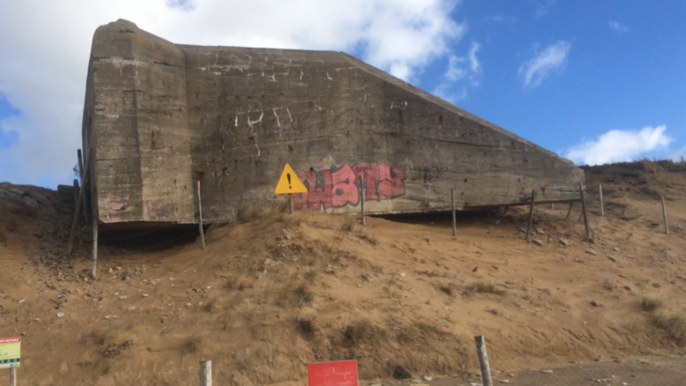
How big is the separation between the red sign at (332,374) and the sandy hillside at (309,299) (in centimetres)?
357

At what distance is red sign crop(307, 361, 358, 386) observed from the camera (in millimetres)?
5105

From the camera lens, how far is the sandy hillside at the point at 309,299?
28.7 feet

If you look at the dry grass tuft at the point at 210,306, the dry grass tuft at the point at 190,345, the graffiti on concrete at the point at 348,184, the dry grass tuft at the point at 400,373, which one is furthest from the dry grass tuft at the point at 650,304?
the dry grass tuft at the point at 190,345

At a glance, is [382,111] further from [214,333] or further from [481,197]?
[214,333]

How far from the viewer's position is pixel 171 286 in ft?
34.6

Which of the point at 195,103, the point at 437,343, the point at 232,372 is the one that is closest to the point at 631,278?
the point at 437,343

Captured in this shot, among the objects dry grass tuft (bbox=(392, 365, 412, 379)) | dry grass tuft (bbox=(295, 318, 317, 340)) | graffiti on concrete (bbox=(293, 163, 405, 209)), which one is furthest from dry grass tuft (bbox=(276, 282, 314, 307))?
graffiti on concrete (bbox=(293, 163, 405, 209))

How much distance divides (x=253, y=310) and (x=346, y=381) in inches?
187

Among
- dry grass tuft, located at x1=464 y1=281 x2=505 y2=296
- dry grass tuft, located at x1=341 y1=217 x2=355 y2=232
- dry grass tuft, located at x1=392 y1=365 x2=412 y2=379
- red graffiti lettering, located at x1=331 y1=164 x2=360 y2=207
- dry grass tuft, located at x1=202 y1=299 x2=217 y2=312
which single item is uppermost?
red graffiti lettering, located at x1=331 y1=164 x2=360 y2=207

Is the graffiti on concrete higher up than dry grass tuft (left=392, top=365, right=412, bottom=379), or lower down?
higher up

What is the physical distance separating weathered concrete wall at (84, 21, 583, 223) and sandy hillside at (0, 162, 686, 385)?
1099 millimetres

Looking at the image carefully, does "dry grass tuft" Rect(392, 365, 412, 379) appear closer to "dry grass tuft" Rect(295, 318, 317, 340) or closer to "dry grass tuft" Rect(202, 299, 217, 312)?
"dry grass tuft" Rect(295, 318, 317, 340)

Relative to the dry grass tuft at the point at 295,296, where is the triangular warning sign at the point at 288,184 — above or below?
above

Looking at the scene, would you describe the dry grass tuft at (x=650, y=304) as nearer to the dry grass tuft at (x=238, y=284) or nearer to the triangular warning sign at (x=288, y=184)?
the triangular warning sign at (x=288, y=184)
